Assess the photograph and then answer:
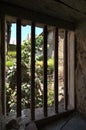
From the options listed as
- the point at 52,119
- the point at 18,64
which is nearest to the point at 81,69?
the point at 52,119

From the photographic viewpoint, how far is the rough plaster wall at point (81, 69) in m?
1.66

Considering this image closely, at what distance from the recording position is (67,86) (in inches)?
69.9

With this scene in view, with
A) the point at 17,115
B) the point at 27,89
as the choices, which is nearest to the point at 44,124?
the point at 17,115

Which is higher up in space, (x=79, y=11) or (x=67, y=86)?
(x=79, y=11)

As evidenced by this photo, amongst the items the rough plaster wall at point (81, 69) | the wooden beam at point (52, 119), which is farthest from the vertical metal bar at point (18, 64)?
the rough plaster wall at point (81, 69)

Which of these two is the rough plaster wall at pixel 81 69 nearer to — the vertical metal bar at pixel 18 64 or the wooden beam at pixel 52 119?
the wooden beam at pixel 52 119

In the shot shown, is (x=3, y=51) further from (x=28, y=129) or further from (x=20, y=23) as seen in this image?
(x=28, y=129)

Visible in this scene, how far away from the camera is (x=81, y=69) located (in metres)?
1.68

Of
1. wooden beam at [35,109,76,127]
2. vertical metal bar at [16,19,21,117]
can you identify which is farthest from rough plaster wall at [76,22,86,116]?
vertical metal bar at [16,19,21,117]

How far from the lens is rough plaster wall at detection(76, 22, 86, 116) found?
65.2 inches

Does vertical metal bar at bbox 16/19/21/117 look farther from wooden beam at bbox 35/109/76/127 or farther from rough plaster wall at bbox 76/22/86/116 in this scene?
rough plaster wall at bbox 76/22/86/116

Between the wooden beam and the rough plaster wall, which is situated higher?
the rough plaster wall

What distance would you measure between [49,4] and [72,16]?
1.07 ft

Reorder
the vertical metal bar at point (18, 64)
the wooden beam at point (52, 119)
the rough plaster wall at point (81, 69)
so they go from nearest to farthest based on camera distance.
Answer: the vertical metal bar at point (18, 64), the wooden beam at point (52, 119), the rough plaster wall at point (81, 69)
